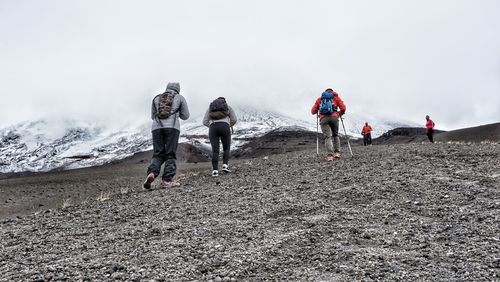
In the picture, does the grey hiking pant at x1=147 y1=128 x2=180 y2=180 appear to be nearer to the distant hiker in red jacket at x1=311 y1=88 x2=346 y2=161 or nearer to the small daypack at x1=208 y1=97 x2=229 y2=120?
the small daypack at x1=208 y1=97 x2=229 y2=120

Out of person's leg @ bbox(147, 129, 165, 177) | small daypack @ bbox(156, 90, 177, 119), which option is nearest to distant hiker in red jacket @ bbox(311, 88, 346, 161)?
small daypack @ bbox(156, 90, 177, 119)

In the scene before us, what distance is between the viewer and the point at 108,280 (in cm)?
346

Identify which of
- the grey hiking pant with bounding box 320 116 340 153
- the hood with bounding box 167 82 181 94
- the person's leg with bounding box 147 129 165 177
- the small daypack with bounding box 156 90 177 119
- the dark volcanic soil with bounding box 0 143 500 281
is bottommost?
the dark volcanic soil with bounding box 0 143 500 281

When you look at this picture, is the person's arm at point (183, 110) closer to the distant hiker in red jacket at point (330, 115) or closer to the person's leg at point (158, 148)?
the person's leg at point (158, 148)

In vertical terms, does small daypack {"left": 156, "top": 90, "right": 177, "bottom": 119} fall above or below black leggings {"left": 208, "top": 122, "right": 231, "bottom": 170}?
above

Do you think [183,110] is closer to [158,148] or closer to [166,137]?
[166,137]

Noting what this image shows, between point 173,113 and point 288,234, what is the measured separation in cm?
548

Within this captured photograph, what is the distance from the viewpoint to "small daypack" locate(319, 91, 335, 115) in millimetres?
11523

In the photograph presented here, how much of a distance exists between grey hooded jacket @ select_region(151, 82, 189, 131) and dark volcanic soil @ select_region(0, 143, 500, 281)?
1.93 metres

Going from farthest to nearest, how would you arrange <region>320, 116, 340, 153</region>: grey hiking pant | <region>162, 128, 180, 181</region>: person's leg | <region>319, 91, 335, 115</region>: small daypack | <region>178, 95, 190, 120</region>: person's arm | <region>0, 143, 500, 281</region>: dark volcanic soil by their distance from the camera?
1. <region>320, 116, 340, 153</region>: grey hiking pant
2. <region>319, 91, 335, 115</region>: small daypack
3. <region>178, 95, 190, 120</region>: person's arm
4. <region>162, 128, 180, 181</region>: person's leg
5. <region>0, 143, 500, 281</region>: dark volcanic soil

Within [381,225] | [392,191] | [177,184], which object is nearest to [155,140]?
[177,184]

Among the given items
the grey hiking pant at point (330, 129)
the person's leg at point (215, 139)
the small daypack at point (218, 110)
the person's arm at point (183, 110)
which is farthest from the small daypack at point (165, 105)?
→ the grey hiking pant at point (330, 129)

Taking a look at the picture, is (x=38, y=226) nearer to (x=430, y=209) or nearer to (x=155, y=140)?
(x=155, y=140)

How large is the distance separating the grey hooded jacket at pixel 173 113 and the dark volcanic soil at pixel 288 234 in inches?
76.0
